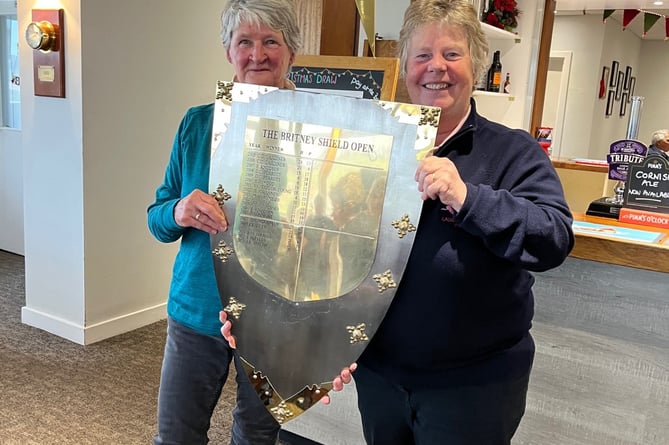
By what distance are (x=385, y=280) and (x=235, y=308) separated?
0.33 metres

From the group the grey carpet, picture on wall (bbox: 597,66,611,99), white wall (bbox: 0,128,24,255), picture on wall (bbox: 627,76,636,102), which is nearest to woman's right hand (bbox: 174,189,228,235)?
the grey carpet

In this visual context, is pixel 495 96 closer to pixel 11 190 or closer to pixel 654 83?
pixel 11 190

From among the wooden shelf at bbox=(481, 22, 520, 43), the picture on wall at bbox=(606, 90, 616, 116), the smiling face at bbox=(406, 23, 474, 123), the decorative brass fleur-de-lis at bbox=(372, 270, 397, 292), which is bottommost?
the decorative brass fleur-de-lis at bbox=(372, 270, 397, 292)

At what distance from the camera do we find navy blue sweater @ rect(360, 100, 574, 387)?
1.04m

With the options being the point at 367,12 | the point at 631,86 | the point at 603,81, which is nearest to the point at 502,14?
the point at 367,12

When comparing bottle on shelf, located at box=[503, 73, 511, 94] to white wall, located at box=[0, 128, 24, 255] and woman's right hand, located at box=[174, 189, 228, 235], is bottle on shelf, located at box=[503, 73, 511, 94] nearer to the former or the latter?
woman's right hand, located at box=[174, 189, 228, 235]

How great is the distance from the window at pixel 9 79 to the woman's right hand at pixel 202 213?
3.80m

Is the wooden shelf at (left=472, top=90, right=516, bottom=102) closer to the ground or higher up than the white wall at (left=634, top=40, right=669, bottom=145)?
closer to the ground

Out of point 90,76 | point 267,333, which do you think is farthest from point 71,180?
point 267,333

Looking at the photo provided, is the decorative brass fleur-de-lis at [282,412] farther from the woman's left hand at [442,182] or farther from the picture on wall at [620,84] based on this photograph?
the picture on wall at [620,84]

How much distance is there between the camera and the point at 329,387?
120 centimetres

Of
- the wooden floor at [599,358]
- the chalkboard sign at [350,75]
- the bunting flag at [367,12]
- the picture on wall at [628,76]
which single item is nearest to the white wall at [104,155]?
the chalkboard sign at [350,75]

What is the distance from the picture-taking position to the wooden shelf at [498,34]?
356 cm

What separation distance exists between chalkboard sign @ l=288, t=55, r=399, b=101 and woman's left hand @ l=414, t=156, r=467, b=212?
1.02m
